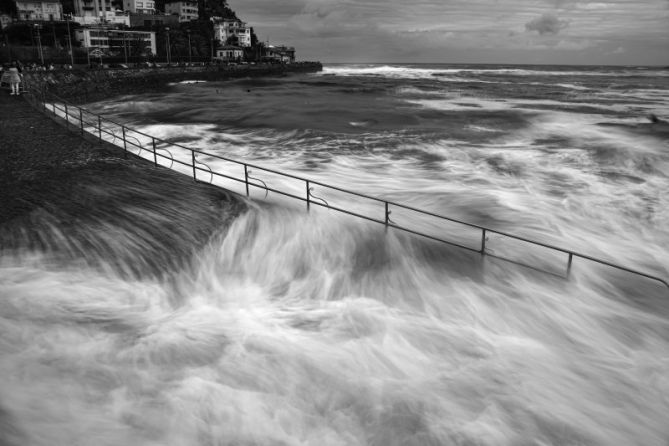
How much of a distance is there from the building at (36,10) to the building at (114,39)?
13.9 meters

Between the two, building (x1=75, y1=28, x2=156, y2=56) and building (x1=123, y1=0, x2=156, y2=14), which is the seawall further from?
building (x1=123, y1=0, x2=156, y2=14)

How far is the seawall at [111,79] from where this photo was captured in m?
47.6

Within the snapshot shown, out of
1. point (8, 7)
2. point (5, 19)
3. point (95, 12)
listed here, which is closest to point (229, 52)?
point (95, 12)

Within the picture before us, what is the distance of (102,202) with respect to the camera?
9.32m

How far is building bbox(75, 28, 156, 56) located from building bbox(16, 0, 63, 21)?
548 inches

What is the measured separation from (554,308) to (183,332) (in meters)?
5.39

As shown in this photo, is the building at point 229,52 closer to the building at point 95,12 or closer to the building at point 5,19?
the building at point 95,12

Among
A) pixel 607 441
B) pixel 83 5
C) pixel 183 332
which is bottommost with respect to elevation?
pixel 607 441

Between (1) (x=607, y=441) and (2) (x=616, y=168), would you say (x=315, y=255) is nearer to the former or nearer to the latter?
(1) (x=607, y=441)

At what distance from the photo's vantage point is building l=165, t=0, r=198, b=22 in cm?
14300

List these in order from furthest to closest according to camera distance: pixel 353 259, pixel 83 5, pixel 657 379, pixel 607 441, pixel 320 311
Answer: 1. pixel 83 5
2. pixel 353 259
3. pixel 320 311
4. pixel 657 379
5. pixel 607 441

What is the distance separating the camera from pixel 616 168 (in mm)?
16484

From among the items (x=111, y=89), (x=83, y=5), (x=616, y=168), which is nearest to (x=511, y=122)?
(x=616, y=168)

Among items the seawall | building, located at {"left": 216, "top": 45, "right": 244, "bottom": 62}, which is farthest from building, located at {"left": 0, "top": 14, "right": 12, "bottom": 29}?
the seawall
